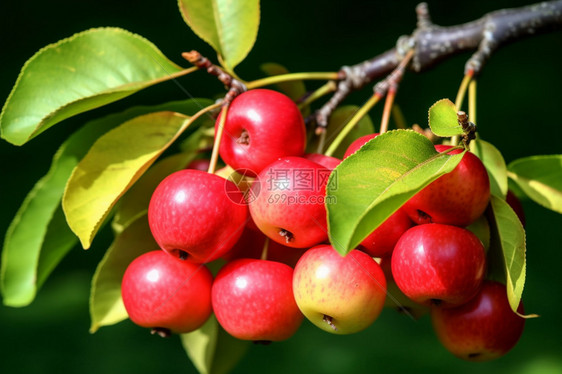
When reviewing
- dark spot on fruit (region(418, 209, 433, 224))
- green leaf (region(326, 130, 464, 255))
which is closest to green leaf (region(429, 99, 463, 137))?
green leaf (region(326, 130, 464, 255))

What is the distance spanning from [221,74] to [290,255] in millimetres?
305

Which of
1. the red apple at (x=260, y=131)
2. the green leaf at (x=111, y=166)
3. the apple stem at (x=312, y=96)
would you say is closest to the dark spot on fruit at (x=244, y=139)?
the red apple at (x=260, y=131)

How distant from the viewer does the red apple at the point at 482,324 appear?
85cm

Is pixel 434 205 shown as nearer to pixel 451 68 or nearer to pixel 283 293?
pixel 283 293

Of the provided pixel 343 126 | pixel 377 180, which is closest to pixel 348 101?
pixel 343 126

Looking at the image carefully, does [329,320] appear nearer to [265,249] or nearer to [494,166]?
[265,249]

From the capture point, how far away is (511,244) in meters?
0.78

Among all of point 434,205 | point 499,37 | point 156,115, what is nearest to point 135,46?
point 156,115

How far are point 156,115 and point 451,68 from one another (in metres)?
1.44

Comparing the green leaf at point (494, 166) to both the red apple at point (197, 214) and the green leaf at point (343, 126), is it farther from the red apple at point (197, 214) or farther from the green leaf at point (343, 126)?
the red apple at point (197, 214)

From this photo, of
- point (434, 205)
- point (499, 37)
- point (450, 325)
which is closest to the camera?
point (434, 205)

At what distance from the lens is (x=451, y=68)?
2.11 metres

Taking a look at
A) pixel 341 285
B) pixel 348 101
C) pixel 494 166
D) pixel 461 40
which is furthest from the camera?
pixel 348 101

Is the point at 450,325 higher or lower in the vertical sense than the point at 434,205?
lower
